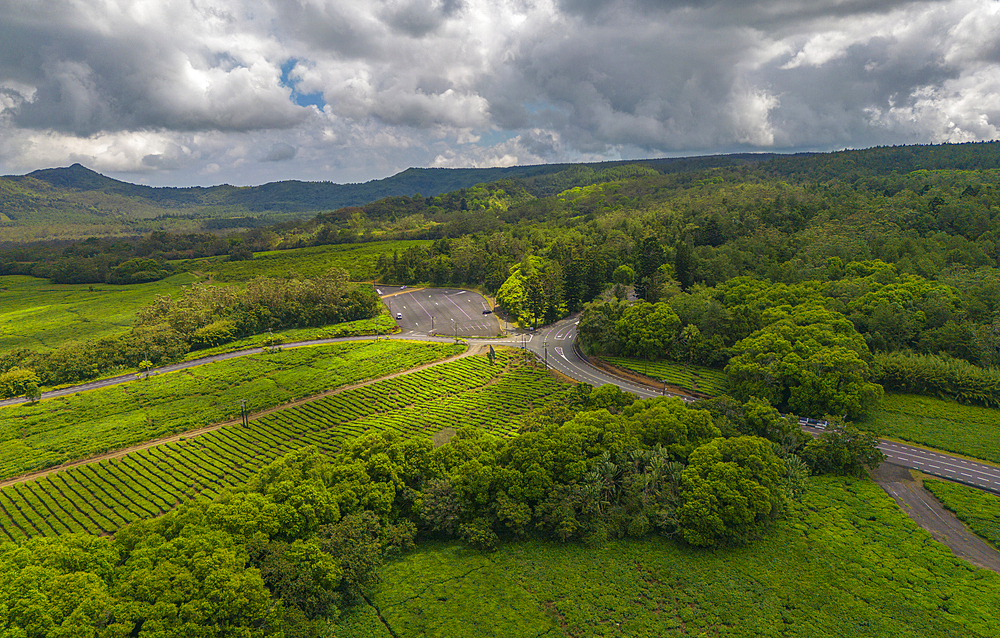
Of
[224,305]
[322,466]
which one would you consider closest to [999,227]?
[322,466]

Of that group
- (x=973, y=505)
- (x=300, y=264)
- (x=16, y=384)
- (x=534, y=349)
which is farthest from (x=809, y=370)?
(x=300, y=264)

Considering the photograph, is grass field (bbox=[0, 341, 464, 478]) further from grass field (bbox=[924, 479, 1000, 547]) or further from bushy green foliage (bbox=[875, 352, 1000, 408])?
grass field (bbox=[924, 479, 1000, 547])

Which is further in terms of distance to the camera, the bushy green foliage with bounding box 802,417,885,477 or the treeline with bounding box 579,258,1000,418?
the treeline with bounding box 579,258,1000,418

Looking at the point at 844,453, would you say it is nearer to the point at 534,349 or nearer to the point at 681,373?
the point at 681,373

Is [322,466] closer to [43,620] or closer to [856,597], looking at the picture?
[43,620]

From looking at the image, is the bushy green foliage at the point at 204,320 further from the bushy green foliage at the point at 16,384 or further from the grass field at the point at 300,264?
the grass field at the point at 300,264

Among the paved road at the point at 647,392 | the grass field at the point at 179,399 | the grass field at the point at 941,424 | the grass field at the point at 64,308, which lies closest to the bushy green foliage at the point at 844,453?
the paved road at the point at 647,392

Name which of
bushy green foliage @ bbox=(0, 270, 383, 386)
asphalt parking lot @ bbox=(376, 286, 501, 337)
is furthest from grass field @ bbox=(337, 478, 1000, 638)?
bushy green foliage @ bbox=(0, 270, 383, 386)
